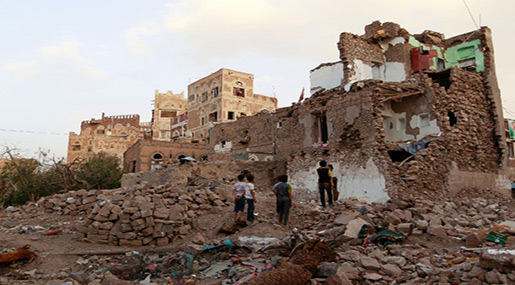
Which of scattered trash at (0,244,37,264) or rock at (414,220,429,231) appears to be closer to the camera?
scattered trash at (0,244,37,264)

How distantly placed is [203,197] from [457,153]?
1093 cm

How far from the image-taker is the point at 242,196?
9.97m

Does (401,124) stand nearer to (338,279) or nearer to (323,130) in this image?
(323,130)

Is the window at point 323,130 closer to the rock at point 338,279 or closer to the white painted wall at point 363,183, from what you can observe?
the white painted wall at point 363,183

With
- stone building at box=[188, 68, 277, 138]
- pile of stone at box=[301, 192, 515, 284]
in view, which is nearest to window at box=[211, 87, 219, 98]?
stone building at box=[188, 68, 277, 138]

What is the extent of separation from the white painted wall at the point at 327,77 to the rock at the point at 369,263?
61.2 feet

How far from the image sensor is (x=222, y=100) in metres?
46.5

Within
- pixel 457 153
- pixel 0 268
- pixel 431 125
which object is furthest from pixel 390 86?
pixel 0 268

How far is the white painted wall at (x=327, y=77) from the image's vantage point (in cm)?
2466

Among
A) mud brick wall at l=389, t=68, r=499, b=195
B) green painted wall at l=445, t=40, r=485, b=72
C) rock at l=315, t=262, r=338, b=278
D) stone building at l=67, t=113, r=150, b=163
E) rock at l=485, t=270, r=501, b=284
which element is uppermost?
green painted wall at l=445, t=40, r=485, b=72

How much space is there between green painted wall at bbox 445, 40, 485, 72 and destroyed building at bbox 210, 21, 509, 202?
0.17m

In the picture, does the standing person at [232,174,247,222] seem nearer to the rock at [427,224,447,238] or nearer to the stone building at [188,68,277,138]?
the rock at [427,224,447,238]

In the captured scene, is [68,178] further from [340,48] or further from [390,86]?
[390,86]

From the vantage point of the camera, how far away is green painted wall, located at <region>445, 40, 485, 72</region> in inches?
878
